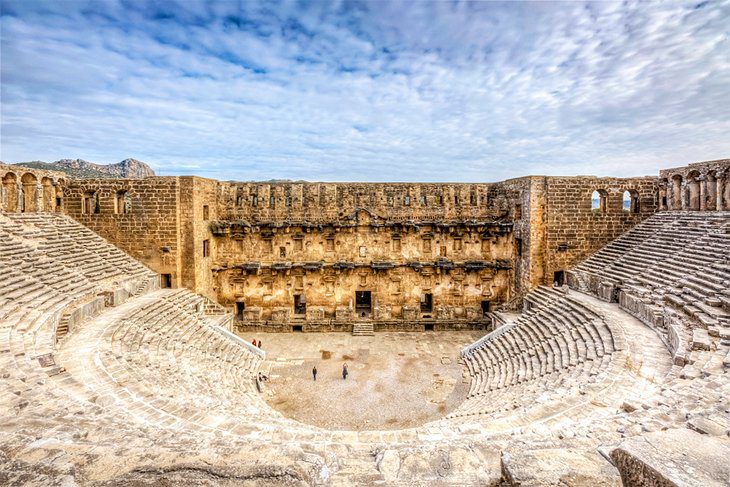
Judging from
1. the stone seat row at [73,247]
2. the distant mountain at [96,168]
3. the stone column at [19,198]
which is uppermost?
the distant mountain at [96,168]

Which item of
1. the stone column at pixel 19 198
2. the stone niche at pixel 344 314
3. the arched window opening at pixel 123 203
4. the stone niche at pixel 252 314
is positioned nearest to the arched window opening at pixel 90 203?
the arched window opening at pixel 123 203

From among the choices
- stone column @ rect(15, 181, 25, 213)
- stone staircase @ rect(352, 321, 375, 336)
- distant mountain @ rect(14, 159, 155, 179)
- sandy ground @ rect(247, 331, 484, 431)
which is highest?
distant mountain @ rect(14, 159, 155, 179)

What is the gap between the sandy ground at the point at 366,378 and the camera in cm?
1206

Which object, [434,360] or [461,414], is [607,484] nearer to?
[461,414]

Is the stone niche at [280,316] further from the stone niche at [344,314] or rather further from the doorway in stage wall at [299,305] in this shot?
the stone niche at [344,314]

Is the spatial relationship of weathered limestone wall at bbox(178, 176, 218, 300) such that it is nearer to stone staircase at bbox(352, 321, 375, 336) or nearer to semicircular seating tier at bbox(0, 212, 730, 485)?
semicircular seating tier at bbox(0, 212, 730, 485)

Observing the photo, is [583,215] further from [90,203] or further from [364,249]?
[90,203]

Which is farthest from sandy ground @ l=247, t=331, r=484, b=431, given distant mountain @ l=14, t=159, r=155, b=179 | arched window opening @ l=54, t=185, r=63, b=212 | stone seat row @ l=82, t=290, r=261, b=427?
distant mountain @ l=14, t=159, r=155, b=179

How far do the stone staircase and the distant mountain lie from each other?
31064 millimetres

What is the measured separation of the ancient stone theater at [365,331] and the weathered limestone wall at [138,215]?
0.33 ft

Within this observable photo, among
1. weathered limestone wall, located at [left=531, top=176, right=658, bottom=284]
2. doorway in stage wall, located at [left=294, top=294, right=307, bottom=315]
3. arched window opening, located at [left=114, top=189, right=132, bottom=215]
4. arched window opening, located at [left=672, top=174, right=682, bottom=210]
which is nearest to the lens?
arched window opening, located at [left=672, top=174, right=682, bottom=210]

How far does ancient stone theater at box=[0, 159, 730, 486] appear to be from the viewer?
4.20 metres

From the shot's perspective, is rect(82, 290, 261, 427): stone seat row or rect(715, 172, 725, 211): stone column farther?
rect(715, 172, 725, 211): stone column

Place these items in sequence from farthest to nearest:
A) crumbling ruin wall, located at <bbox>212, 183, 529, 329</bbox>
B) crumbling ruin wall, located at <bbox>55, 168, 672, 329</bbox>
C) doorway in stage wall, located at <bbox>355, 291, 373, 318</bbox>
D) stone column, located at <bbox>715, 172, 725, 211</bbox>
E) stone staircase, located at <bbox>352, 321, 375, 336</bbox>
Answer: doorway in stage wall, located at <bbox>355, 291, 373, 318</bbox> < crumbling ruin wall, located at <bbox>212, 183, 529, 329</bbox> < crumbling ruin wall, located at <bbox>55, 168, 672, 329</bbox> < stone staircase, located at <bbox>352, 321, 375, 336</bbox> < stone column, located at <bbox>715, 172, 725, 211</bbox>
